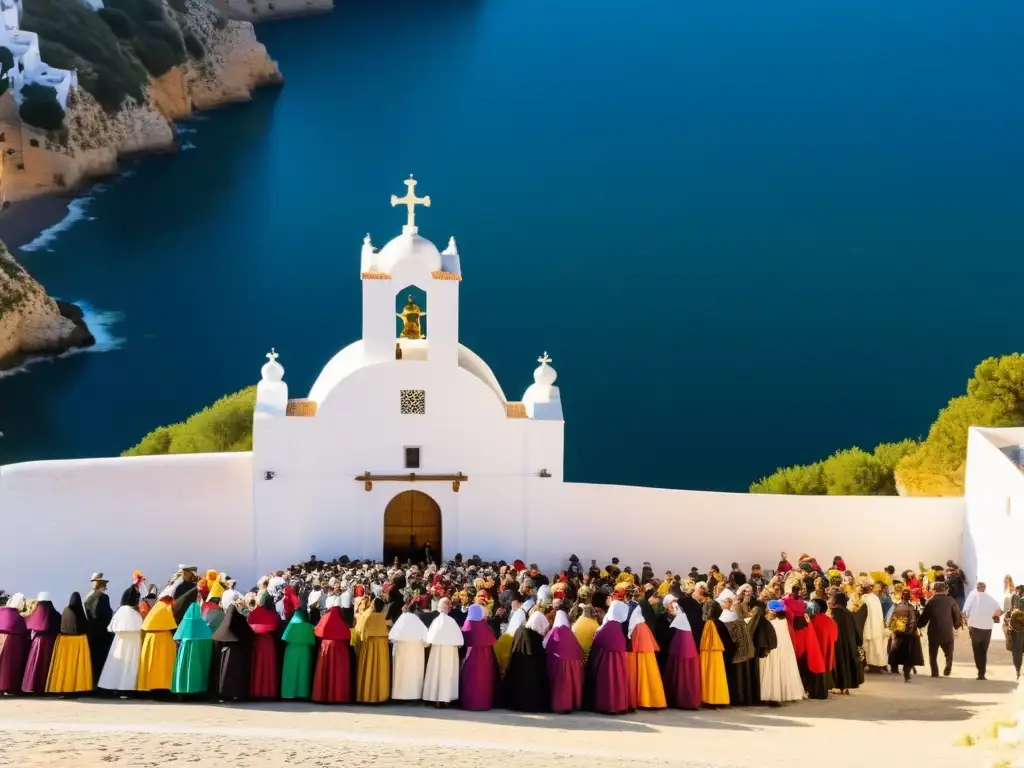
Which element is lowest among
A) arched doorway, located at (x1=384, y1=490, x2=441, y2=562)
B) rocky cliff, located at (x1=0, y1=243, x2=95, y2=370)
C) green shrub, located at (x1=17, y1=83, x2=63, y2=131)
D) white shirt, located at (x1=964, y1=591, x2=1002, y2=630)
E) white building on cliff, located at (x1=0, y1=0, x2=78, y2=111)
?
white shirt, located at (x1=964, y1=591, x2=1002, y2=630)

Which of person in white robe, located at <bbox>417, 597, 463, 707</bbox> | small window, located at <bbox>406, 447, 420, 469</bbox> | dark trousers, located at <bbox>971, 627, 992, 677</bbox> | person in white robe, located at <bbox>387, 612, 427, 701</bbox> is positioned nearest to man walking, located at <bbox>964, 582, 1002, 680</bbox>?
dark trousers, located at <bbox>971, 627, 992, 677</bbox>

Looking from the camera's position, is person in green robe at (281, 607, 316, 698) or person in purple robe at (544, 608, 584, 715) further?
person in green robe at (281, 607, 316, 698)

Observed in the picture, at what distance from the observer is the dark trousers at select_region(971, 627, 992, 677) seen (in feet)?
61.7

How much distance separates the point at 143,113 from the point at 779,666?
66346 millimetres

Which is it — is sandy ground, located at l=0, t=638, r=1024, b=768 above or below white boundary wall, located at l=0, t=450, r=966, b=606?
below

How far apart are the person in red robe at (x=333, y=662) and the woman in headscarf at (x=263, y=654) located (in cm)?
43

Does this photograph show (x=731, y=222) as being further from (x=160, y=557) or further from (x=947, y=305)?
(x=160, y=557)

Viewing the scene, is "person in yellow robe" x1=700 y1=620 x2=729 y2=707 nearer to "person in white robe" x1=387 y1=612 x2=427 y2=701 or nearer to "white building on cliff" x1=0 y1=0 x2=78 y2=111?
"person in white robe" x1=387 y1=612 x2=427 y2=701

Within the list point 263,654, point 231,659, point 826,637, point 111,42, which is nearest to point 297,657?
point 263,654

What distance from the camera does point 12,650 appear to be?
1680 centimetres

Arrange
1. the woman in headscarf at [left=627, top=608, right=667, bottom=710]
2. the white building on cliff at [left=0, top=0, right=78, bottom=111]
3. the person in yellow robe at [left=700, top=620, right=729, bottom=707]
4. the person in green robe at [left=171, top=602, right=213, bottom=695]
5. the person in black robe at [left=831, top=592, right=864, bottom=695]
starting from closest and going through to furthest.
A: the person in green robe at [left=171, top=602, right=213, bottom=695], the woman in headscarf at [left=627, top=608, right=667, bottom=710], the person in yellow robe at [left=700, top=620, right=729, bottom=707], the person in black robe at [left=831, top=592, right=864, bottom=695], the white building on cliff at [left=0, top=0, right=78, bottom=111]

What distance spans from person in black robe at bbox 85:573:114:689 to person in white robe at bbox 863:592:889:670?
8387mm

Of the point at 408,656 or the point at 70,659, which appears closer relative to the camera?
the point at 70,659

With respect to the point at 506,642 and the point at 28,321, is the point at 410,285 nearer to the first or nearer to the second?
the point at 506,642
